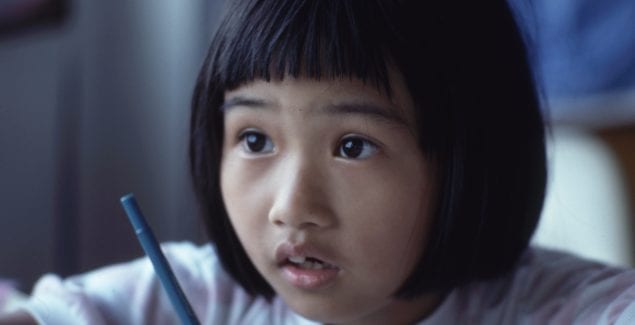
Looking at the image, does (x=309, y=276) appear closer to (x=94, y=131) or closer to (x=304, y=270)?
(x=304, y=270)

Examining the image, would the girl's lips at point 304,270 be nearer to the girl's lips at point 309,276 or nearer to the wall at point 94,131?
the girl's lips at point 309,276

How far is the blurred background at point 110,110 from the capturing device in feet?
4.09

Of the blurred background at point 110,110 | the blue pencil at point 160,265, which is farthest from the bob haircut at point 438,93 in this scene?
the blurred background at point 110,110

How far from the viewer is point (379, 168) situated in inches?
20.2

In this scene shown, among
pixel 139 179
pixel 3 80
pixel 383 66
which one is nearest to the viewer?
pixel 383 66

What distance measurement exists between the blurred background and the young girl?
1.93 feet

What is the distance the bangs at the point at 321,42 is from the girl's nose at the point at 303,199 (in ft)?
0.19

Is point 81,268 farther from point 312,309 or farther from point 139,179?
point 312,309

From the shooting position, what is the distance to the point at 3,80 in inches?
48.3

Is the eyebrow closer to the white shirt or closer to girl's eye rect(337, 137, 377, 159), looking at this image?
girl's eye rect(337, 137, 377, 159)

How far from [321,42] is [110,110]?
95cm

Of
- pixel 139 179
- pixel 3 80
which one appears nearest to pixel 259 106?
pixel 3 80

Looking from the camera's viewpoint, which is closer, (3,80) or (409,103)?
(409,103)

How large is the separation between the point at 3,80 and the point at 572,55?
87 cm
